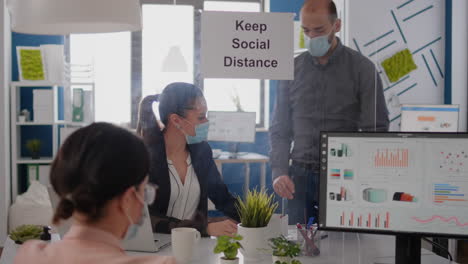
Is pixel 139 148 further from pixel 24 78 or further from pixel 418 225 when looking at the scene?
pixel 24 78

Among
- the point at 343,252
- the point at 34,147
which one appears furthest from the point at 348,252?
the point at 34,147

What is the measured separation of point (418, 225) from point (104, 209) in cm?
113

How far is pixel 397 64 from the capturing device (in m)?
2.86

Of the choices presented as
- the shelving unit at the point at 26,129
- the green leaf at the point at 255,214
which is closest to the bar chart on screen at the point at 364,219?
the green leaf at the point at 255,214

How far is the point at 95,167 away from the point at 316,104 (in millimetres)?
1669

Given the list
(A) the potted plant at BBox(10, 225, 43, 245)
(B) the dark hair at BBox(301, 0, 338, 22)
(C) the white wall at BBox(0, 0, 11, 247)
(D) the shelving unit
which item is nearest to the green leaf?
(A) the potted plant at BBox(10, 225, 43, 245)

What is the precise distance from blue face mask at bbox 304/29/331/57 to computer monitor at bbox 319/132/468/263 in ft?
2.36

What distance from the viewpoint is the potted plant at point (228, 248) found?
1.67 metres

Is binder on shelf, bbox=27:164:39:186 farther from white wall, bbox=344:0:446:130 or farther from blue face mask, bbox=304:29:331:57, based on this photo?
blue face mask, bbox=304:29:331:57

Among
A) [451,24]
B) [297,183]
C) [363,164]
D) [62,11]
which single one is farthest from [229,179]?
[451,24]

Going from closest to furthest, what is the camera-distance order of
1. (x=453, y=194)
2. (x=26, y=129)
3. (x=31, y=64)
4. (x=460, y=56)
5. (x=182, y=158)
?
(x=453, y=194)
(x=182, y=158)
(x=460, y=56)
(x=31, y=64)
(x=26, y=129)

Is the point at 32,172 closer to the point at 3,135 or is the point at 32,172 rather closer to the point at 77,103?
the point at 3,135

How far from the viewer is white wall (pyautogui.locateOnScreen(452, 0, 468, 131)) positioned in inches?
193

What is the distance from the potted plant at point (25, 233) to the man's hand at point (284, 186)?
3.35 feet
